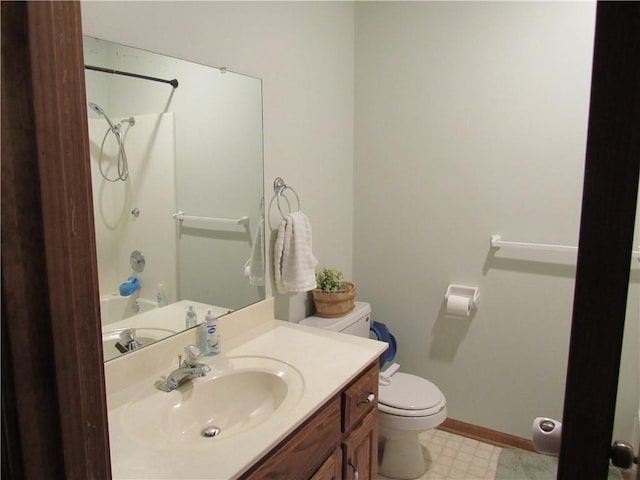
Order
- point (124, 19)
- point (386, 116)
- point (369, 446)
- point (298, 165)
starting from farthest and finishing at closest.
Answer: point (386, 116)
point (298, 165)
point (369, 446)
point (124, 19)

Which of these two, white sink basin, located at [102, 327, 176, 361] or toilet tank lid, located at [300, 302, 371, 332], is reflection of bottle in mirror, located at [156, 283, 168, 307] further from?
toilet tank lid, located at [300, 302, 371, 332]

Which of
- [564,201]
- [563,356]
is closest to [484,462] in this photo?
[563,356]

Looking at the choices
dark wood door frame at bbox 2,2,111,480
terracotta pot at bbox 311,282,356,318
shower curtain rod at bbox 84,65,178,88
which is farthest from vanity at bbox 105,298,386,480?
shower curtain rod at bbox 84,65,178,88

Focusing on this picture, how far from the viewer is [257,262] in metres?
1.84

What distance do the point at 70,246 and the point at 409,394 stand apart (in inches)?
76.3

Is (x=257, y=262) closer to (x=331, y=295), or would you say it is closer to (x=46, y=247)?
(x=331, y=295)

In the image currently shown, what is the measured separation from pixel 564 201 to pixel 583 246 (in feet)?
6.02

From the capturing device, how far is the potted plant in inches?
83.7

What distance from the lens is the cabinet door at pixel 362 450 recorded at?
58.0 inches

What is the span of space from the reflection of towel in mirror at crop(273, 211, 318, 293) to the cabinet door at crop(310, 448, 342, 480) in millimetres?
691

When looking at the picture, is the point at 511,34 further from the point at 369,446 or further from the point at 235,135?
the point at 369,446

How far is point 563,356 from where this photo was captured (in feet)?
7.03

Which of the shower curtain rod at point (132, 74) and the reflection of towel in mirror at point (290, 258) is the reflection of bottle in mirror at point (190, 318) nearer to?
the reflection of towel in mirror at point (290, 258)

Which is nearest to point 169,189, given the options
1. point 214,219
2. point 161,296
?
point 214,219
